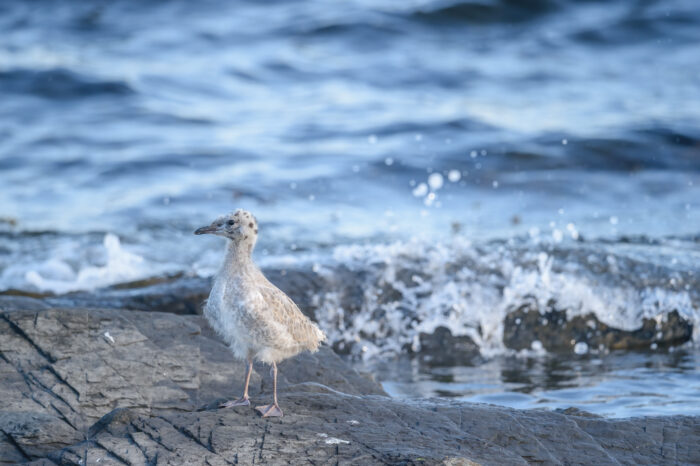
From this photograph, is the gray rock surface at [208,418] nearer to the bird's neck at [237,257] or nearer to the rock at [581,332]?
the bird's neck at [237,257]

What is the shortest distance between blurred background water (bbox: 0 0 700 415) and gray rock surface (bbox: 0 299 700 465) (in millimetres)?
1624

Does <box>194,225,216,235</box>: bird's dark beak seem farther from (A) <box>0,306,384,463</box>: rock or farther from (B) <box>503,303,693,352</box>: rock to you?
(B) <box>503,303,693,352</box>: rock

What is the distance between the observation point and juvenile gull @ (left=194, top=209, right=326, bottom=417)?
15.2 feet

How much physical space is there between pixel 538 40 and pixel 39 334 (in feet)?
50.6

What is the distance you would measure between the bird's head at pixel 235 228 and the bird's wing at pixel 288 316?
0.92ft

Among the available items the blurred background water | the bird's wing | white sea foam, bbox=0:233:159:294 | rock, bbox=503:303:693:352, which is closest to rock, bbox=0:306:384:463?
the bird's wing

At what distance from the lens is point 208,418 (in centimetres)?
431

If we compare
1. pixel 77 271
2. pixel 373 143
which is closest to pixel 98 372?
pixel 77 271

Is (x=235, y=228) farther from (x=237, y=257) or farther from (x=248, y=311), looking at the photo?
(x=248, y=311)

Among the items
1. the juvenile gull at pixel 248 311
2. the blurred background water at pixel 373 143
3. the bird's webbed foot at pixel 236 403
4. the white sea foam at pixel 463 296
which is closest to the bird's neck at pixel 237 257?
the juvenile gull at pixel 248 311

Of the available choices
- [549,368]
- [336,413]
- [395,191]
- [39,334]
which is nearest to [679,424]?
[336,413]

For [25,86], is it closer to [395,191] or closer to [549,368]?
[395,191]

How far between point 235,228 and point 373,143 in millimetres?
9766

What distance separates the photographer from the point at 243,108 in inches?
640
